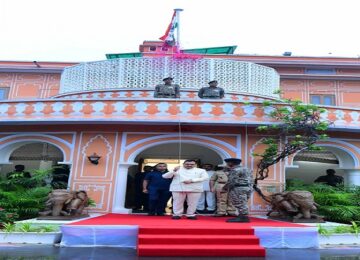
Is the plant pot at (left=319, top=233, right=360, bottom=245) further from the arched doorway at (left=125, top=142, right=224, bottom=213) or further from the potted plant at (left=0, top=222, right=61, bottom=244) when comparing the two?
the arched doorway at (left=125, top=142, right=224, bottom=213)

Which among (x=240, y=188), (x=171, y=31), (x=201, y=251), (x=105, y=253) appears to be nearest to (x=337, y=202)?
(x=240, y=188)

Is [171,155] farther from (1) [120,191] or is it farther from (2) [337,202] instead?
(2) [337,202]

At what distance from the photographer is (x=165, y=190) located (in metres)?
7.75

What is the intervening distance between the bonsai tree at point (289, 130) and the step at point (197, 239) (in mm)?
3408

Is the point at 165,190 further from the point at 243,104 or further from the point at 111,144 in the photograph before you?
the point at 243,104

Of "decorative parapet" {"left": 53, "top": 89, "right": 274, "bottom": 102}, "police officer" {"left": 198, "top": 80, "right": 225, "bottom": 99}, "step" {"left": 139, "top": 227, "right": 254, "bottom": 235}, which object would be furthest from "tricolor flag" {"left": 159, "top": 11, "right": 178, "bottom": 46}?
"step" {"left": 139, "top": 227, "right": 254, "bottom": 235}

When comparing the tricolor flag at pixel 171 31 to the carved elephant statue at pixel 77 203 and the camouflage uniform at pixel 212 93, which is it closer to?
the camouflage uniform at pixel 212 93

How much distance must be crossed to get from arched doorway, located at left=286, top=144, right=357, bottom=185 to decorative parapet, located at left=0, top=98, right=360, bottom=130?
3.01ft

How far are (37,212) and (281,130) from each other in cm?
633

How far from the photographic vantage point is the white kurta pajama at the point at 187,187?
6652 millimetres

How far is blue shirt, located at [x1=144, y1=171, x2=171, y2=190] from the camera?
7609 millimetres

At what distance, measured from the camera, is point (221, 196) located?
25.7 feet

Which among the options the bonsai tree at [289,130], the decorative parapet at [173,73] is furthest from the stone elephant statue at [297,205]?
the decorative parapet at [173,73]

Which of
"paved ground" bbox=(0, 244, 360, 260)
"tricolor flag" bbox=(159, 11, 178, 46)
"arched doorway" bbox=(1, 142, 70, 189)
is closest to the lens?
"paved ground" bbox=(0, 244, 360, 260)
